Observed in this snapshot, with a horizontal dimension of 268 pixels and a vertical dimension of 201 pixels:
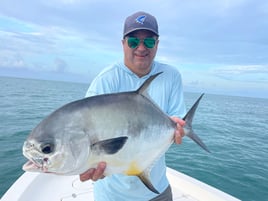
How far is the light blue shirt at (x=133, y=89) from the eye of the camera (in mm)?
2119

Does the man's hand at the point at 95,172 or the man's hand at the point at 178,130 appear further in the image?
the man's hand at the point at 178,130

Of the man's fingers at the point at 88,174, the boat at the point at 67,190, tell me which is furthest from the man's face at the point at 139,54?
the boat at the point at 67,190

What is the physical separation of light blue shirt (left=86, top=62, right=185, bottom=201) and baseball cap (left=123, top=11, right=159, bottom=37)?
319 millimetres

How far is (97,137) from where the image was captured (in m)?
1.55

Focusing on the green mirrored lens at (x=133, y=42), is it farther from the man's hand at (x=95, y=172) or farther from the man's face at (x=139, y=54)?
the man's hand at (x=95, y=172)

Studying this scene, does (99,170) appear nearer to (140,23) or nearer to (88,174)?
(88,174)

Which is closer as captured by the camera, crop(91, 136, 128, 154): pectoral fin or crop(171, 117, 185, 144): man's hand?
crop(91, 136, 128, 154): pectoral fin

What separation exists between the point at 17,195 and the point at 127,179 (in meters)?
1.80

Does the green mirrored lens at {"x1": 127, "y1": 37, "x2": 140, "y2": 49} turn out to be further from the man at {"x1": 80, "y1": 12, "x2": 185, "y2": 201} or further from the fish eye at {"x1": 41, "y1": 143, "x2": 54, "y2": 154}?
the fish eye at {"x1": 41, "y1": 143, "x2": 54, "y2": 154}

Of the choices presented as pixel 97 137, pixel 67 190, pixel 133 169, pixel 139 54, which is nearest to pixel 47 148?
pixel 97 137

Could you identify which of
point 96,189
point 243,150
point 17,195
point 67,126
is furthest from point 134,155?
point 243,150

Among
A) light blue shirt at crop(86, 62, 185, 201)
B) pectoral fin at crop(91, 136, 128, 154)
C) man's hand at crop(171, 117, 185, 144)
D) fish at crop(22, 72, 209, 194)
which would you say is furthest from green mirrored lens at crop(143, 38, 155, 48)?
pectoral fin at crop(91, 136, 128, 154)

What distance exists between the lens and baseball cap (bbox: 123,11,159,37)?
2104 mm

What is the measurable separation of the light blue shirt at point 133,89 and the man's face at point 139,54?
0.18ft
